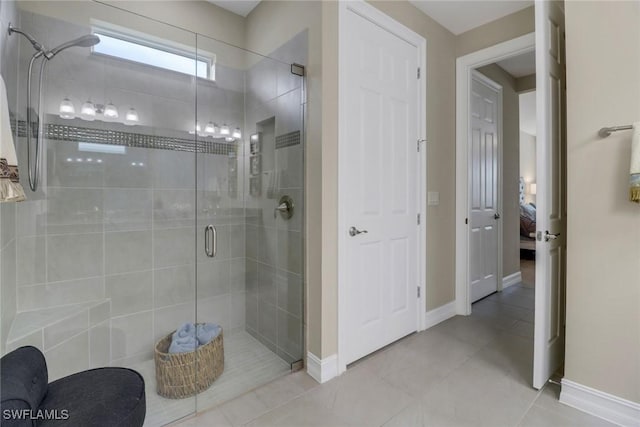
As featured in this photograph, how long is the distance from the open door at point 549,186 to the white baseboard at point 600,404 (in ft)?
0.48

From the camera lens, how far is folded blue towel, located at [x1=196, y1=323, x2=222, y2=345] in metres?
2.17

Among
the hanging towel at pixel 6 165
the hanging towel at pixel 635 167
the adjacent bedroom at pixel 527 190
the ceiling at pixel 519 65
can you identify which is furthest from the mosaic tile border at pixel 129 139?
the adjacent bedroom at pixel 527 190

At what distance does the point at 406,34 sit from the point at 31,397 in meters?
3.11

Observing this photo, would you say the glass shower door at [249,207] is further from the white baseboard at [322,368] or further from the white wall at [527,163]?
the white wall at [527,163]

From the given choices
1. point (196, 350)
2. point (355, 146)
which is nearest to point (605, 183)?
point (355, 146)

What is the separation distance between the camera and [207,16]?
271cm

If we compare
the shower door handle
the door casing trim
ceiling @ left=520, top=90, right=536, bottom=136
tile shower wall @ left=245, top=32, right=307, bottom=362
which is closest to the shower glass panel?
the shower door handle

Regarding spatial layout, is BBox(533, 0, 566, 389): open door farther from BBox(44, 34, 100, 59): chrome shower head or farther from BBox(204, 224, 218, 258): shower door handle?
BBox(44, 34, 100, 59): chrome shower head

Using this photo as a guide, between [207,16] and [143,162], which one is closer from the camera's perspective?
[143,162]

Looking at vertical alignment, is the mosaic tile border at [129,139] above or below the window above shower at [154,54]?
below

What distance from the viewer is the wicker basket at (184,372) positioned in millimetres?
1856

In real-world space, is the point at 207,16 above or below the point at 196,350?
above

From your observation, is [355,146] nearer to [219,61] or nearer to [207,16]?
[219,61]

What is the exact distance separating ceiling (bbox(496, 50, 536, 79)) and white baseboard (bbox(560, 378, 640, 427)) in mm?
3347
